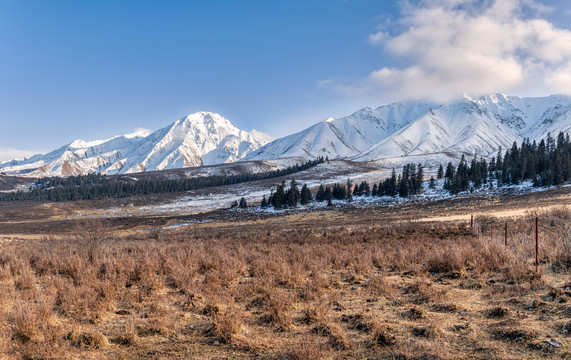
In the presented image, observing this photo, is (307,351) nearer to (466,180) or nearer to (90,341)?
(90,341)

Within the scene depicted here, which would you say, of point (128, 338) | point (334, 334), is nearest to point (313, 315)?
point (334, 334)

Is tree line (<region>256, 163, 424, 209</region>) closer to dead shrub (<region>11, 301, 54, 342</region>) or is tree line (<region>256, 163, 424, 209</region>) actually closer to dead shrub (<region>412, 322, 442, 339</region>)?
dead shrub (<region>11, 301, 54, 342</region>)

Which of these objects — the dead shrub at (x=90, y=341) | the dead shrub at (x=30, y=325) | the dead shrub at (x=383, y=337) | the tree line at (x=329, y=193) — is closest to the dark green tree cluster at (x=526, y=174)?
the tree line at (x=329, y=193)

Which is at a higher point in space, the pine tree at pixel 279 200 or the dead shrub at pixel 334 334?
the dead shrub at pixel 334 334

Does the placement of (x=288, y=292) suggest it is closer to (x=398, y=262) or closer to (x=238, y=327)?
(x=238, y=327)

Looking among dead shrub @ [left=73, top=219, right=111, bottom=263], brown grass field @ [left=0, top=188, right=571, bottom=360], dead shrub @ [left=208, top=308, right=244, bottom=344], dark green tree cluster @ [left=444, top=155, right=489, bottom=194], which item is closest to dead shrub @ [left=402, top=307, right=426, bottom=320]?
brown grass field @ [left=0, top=188, right=571, bottom=360]

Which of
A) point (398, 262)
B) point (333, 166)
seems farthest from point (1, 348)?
point (333, 166)

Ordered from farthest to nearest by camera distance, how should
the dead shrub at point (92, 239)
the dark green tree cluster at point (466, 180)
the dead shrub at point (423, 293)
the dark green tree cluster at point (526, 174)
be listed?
the dark green tree cluster at point (466, 180), the dark green tree cluster at point (526, 174), the dead shrub at point (92, 239), the dead shrub at point (423, 293)

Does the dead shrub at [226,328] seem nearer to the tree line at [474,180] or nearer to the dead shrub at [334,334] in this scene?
the dead shrub at [334,334]

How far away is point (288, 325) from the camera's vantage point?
6977mm

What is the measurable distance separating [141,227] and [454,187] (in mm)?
68847

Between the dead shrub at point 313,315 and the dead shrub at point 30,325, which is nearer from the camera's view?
the dead shrub at point 30,325

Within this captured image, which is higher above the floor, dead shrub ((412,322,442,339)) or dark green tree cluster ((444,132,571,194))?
dark green tree cluster ((444,132,571,194))

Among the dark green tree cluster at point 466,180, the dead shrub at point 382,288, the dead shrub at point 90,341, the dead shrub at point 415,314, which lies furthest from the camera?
the dark green tree cluster at point 466,180
